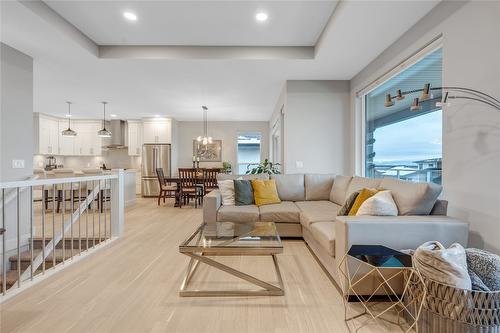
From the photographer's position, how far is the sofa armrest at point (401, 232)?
1.84 m

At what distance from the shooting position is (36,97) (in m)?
5.69

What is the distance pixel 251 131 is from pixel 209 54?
5.15 metres

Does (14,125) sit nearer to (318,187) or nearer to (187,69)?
(187,69)

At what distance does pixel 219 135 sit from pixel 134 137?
2.81m

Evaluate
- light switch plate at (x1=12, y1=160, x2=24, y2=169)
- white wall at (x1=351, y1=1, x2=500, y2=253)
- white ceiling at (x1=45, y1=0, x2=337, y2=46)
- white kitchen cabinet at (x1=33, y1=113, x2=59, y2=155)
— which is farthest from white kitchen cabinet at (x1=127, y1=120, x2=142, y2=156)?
white wall at (x1=351, y1=1, x2=500, y2=253)

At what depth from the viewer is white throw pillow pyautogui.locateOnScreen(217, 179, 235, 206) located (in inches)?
146

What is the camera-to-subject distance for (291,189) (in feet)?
13.1

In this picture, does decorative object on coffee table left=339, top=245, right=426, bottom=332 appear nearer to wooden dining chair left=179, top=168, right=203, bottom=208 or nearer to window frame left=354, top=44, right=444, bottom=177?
window frame left=354, top=44, right=444, bottom=177

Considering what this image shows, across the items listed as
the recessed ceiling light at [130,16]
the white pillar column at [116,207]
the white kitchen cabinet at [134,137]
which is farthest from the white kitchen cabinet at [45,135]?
the recessed ceiling light at [130,16]

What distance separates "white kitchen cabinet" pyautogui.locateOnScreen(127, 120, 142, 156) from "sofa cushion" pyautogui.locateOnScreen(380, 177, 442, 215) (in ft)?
26.0

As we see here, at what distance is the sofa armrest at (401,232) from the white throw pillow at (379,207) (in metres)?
0.22

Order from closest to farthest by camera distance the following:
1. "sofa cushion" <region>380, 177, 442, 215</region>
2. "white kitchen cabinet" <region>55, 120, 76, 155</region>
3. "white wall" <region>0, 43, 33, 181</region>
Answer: "sofa cushion" <region>380, 177, 442, 215</region> → "white wall" <region>0, 43, 33, 181</region> → "white kitchen cabinet" <region>55, 120, 76, 155</region>

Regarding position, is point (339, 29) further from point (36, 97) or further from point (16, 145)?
point (36, 97)

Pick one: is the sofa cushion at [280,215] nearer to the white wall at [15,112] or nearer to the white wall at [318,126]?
the white wall at [318,126]
